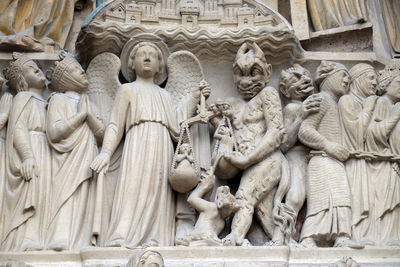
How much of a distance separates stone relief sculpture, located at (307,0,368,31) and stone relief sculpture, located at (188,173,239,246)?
225cm

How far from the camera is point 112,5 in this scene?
8812mm

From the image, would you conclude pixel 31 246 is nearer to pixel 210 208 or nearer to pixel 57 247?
pixel 57 247

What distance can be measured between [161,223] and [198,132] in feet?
3.51

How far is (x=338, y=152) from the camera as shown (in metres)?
8.20

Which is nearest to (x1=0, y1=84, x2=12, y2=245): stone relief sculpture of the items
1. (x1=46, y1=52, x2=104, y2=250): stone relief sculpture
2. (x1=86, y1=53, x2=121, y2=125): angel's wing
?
(x1=46, y1=52, x2=104, y2=250): stone relief sculpture

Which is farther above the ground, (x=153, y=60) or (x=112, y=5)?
(x=112, y=5)

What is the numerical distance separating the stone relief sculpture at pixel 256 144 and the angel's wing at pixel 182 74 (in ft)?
1.21

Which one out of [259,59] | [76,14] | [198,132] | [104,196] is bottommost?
[104,196]

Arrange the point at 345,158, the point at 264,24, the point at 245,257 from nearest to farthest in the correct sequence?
the point at 245,257, the point at 345,158, the point at 264,24

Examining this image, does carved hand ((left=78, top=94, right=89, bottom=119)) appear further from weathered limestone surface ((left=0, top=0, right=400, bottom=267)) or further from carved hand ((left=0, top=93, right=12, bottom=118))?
carved hand ((left=0, top=93, right=12, bottom=118))

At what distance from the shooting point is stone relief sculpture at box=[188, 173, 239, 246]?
779 cm

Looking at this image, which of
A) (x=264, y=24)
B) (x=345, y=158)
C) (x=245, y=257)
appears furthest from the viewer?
(x=264, y=24)

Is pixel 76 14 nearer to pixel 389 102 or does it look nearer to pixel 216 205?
pixel 216 205

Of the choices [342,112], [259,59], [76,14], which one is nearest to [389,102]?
[342,112]
